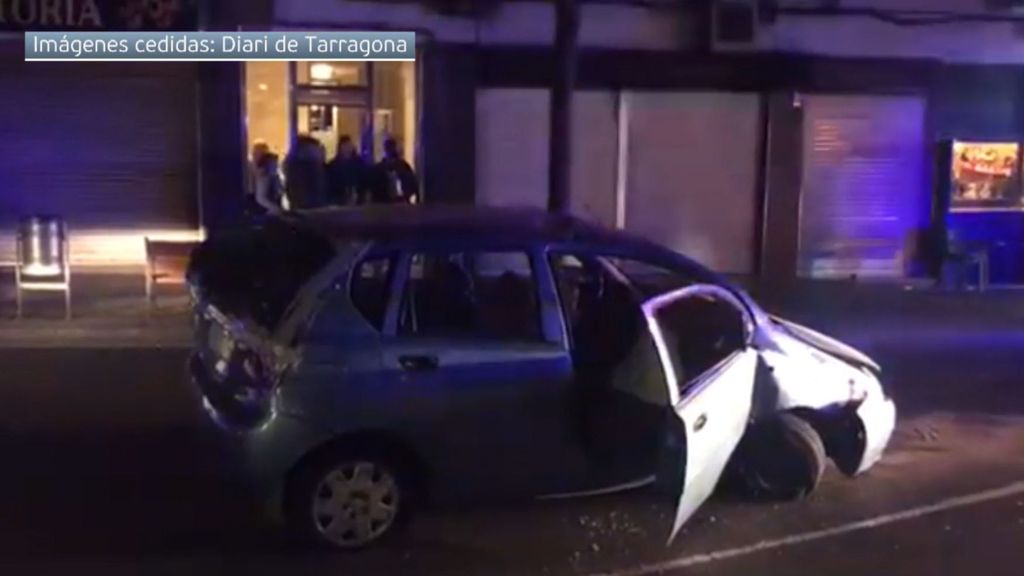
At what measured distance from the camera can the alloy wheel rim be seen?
728cm

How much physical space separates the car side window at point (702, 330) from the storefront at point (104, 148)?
34.1 ft

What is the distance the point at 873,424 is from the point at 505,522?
7.07 ft

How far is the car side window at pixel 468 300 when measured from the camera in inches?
294

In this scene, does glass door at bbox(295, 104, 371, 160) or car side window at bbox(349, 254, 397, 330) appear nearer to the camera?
car side window at bbox(349, 254, 397, 330)

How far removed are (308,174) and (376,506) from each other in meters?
9.15

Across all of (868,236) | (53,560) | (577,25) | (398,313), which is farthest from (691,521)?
(868,236)

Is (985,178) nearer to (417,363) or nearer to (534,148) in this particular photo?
(534,148)

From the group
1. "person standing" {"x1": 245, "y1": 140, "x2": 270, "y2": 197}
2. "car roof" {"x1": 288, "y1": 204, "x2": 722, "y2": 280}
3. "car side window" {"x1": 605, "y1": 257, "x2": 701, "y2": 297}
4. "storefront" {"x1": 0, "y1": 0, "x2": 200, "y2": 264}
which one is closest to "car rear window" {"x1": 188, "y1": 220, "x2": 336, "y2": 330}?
"car roof" {"x1": 288, "y1": 204, "x2": 722, "y2": 280}

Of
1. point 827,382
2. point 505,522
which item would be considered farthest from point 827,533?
point 505,522

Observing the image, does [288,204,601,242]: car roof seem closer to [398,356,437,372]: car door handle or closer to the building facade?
[398,356,437,372]: car door handle

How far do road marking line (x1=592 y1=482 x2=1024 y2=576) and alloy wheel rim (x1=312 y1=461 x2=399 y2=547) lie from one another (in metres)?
1.08

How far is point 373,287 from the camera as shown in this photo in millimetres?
7352

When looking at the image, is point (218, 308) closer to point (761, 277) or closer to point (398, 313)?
point (398, 313)

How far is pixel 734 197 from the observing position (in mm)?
18594
